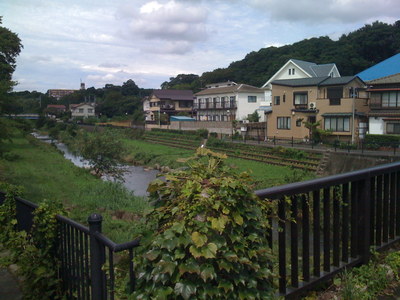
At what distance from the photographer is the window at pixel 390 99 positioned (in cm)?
2620

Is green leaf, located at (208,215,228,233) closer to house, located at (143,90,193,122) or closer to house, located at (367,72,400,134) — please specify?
house, located at (367,72,400,134)

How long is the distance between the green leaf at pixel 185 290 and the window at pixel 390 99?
28605 millimetres

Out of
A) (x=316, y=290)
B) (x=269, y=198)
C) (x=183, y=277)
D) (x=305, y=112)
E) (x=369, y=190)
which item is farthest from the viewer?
(x=305, y=112)

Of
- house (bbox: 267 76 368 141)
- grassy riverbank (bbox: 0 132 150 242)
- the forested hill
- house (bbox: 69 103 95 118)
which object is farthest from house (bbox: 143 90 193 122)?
grassy riverbank (bbox: 0 132 150 242)

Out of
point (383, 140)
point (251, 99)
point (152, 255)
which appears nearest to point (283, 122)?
point (383, 140)

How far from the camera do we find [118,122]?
61.7 meters

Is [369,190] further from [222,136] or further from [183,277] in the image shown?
[222,136]

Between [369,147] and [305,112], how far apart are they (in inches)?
330

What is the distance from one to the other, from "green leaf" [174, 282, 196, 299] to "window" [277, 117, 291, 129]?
32.7 m

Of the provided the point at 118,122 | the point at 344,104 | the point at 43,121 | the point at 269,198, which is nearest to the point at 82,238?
the point at 269,198

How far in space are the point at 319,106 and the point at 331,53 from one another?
25567 mm

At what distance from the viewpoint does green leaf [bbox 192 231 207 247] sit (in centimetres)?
153

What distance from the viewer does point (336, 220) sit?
303cm

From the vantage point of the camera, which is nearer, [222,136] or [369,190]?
[369,190]
